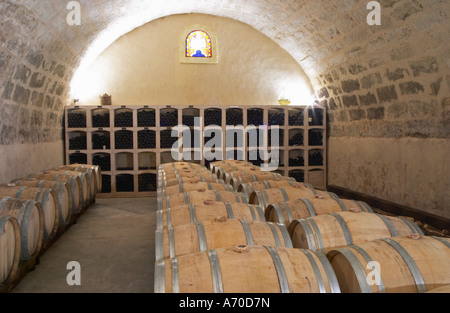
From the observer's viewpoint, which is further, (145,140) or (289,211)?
(145,140)

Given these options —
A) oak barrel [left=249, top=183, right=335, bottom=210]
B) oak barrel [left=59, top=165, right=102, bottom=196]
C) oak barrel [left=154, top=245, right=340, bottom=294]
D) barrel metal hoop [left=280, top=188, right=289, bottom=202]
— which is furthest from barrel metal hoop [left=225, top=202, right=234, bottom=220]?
oak barrel [left=59, top=165, right=102, bottom=196]

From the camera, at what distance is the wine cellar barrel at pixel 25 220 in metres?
3.68

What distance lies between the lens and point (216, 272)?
1.96m

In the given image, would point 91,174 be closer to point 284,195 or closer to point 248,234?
point 284,195

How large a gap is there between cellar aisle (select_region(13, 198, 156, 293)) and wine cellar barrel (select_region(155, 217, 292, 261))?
4.20ft

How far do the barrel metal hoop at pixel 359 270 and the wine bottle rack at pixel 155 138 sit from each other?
698 cm

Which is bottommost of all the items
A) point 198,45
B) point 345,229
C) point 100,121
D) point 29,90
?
point 345,229

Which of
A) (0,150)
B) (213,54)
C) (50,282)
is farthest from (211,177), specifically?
(213,54)

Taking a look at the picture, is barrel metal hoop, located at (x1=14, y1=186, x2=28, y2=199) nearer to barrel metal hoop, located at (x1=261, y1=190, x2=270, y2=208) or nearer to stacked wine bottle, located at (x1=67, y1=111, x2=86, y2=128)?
barrel metal hoop, located at (x1=261, y1=190, x2=270, y2=208)

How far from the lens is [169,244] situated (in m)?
2.53

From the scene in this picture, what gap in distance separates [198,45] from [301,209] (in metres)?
7.68

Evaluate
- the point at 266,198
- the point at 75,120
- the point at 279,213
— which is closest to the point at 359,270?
the point at 279,213

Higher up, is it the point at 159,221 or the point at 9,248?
the point at 159,221
